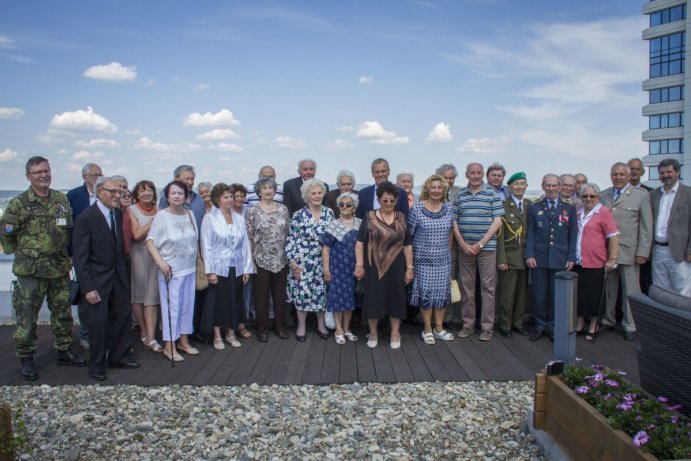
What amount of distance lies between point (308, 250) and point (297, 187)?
1.03 meters

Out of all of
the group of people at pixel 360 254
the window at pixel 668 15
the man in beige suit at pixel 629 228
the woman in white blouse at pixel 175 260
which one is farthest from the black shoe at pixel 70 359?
the window at pixel 668 15

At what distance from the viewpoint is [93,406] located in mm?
4152

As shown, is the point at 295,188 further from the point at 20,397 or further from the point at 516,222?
the point at 20,397

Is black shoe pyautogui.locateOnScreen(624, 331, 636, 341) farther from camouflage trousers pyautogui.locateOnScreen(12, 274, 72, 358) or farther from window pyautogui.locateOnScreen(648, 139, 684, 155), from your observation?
window pyautogui.locateOnScreen(648, 139, 684, 155)

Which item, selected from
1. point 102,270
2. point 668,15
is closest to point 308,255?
point 102,270

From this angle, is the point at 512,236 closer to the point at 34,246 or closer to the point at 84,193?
the point at 84,193

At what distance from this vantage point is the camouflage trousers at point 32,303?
4742 mm

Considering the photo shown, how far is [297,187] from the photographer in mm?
6277

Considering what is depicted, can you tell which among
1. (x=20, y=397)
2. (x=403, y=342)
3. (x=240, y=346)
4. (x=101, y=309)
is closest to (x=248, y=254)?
(x=240, y=346)

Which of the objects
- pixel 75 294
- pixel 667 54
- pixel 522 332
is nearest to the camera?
pixel 75 294

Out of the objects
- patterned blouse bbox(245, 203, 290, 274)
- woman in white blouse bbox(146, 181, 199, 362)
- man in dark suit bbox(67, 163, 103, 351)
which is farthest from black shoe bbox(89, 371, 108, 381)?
patterned blouse bbox(245, 203, 290, 274)

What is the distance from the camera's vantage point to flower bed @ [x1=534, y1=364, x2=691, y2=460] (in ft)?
8.11

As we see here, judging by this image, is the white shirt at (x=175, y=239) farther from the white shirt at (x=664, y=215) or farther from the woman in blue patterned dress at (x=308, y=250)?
the white shirt at (x=664, y=215)

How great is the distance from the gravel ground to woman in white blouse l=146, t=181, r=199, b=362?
815 millimetres
